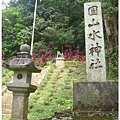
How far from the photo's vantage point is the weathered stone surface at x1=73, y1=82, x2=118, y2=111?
4.73 metres

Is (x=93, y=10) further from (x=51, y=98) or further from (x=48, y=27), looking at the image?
(x=48, y=27)

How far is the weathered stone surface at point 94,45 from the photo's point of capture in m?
5.21

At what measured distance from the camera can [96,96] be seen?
477 centimetres

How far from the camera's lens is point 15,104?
4.05 meters

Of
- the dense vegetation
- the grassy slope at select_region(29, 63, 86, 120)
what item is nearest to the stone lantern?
the grassy slope at select_region(29, 63, 86, 120)

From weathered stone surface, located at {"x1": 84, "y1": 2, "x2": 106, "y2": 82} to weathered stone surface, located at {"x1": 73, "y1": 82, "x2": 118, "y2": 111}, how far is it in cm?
42

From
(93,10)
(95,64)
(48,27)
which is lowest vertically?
(95,64)

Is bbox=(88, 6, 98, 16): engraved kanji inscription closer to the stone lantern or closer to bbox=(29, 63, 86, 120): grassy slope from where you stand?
the stone lantern

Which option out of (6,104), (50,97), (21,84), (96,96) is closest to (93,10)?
(96,96)

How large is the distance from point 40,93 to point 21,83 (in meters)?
4.60

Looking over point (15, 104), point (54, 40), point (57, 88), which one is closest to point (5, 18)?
point (54, 40)

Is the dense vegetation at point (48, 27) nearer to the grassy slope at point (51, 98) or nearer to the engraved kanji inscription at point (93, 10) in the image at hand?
the grassy slope at point (51, 98)

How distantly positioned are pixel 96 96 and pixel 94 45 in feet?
4.21

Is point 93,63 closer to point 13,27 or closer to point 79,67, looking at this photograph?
point 79,67
